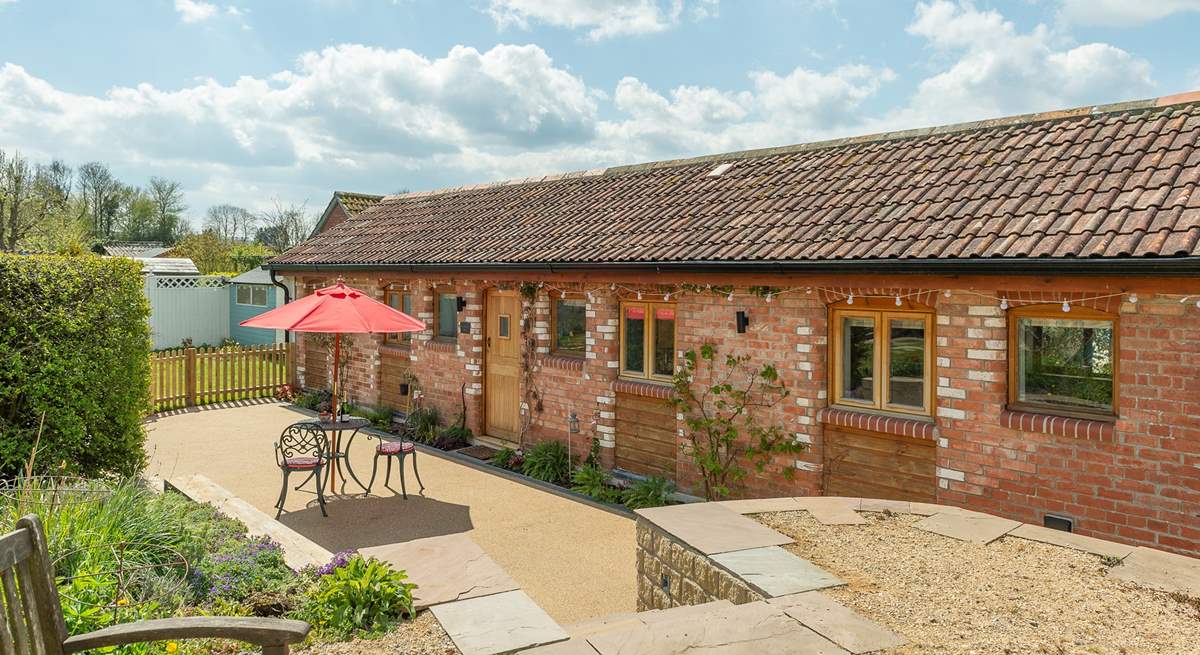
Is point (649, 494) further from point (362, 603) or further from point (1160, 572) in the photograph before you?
point (1160, 572)

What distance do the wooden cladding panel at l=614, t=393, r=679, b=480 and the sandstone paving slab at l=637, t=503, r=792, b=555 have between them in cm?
323

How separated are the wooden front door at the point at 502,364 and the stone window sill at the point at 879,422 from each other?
5019mm

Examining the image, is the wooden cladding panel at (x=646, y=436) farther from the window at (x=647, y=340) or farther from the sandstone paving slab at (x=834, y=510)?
the sandstone paving slab at (x=834, y=510)

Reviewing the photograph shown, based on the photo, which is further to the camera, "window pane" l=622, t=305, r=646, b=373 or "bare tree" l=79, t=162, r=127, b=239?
"bare tree" l=79, t=162, r=127, b=239

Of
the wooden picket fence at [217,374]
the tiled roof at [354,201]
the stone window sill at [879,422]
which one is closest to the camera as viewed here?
the stone window sill at [879,422]

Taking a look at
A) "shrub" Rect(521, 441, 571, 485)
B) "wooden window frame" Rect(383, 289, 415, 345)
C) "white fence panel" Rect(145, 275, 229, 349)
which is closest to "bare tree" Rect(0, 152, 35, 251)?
"white fence panel" Rect(145, 275, 229, 349)

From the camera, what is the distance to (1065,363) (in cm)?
602

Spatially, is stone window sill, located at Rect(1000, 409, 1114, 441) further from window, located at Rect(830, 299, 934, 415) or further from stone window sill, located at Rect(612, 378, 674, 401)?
stone window sill, located at Rect(612, 378, 674, 401)

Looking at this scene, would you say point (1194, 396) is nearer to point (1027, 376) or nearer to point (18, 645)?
point (1027, 376)

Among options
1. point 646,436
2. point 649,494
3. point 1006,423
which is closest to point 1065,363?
point 1006,423

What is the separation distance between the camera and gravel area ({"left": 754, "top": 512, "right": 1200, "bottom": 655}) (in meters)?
3.40

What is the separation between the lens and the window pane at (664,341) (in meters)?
8.92

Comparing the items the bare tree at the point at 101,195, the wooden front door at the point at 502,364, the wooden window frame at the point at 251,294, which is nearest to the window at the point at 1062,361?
the wooden front door at the point at 502,364

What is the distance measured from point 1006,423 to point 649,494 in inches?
144
